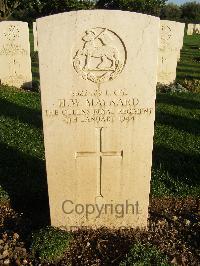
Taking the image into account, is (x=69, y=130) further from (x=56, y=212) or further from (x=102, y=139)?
(x=56, y=212)

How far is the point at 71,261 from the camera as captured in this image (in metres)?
4.39

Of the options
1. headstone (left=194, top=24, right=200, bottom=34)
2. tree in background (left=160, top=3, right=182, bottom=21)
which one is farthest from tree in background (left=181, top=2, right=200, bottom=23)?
headstone (left=194, top=24, right=200, bottom=34)

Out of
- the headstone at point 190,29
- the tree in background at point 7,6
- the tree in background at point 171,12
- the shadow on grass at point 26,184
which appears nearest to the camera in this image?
the shadow on grass at point 26,184

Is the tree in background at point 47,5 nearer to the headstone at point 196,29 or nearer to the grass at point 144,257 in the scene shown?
the headstone at point 196,29

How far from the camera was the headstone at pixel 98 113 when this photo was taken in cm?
399

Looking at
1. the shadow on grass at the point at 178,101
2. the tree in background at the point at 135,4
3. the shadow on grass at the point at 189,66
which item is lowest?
the shadow on grass at the point at 178,101

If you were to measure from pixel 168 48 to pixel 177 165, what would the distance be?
7.48 meters

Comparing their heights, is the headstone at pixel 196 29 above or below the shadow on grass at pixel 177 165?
above

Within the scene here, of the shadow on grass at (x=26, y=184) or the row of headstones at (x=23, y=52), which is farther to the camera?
the row of headstones at (x=23, y=52)

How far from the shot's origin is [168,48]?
1334 cm

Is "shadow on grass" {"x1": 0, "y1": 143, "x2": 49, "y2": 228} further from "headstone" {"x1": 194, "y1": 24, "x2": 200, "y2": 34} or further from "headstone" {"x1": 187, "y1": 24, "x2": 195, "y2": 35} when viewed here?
"headstone" {"x1": 194, "y1": 24, "x2": 200, "y2": 34}

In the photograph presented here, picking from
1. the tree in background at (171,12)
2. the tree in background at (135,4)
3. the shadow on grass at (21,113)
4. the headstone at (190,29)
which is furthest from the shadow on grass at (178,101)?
the tree in background at (171,12)

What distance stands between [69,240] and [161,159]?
2.95 metres

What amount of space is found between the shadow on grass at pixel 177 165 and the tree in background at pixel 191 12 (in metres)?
65.5
